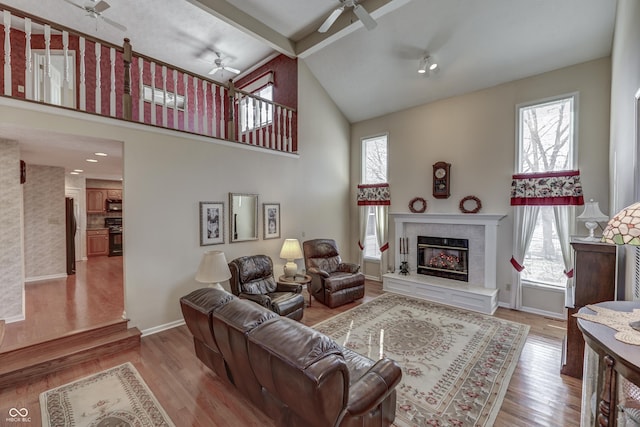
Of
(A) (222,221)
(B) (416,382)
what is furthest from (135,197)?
(B) (416,382)

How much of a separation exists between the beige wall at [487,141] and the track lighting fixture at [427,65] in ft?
2.97

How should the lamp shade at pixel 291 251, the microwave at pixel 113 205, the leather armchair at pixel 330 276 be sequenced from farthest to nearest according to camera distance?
the microwave at pixel 113 205
the lamp shade at pixel 291 251
the leather armchair at pixel 330 276

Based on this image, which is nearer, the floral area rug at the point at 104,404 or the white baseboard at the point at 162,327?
the floral area rug at the point at 104,404

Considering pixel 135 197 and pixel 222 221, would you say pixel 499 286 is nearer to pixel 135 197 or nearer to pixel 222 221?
pixel 222 221

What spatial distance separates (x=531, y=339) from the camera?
3.53 m

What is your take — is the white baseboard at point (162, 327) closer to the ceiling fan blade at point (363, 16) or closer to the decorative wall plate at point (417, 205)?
the decorative wall plate at point (417, 205)

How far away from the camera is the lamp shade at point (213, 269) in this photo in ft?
11.2

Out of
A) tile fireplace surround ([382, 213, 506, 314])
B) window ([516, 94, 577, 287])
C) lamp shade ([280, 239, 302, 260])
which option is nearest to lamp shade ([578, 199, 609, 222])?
window ([516, 94, 577, 287])

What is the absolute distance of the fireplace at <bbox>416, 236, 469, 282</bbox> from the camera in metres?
5.12

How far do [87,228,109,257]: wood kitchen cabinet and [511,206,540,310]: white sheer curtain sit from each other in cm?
1092

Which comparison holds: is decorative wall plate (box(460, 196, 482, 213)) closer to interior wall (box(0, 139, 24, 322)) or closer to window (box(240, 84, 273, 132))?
window (box(240, 84, 273, 132))

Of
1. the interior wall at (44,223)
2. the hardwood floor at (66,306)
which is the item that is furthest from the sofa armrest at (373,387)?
the interior wall at (44,223)

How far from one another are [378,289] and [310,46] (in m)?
5.12

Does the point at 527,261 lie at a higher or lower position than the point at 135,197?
lower
